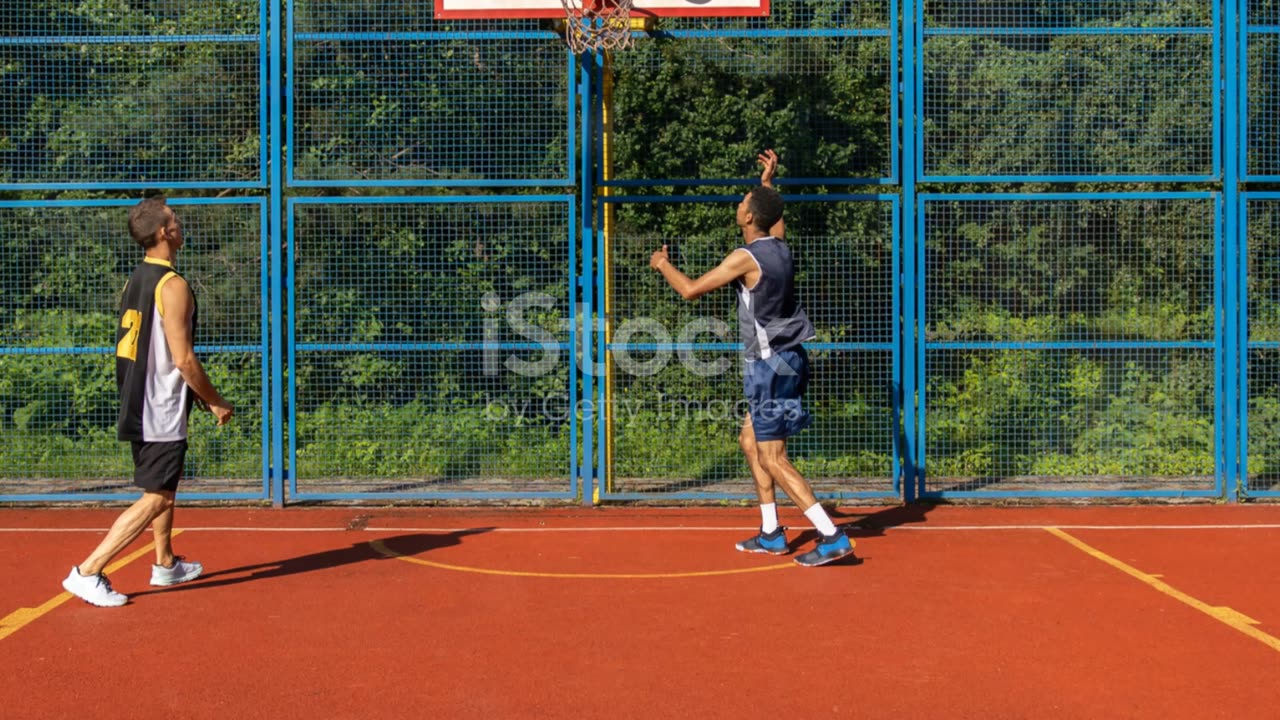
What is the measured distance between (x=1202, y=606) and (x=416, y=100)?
7.00 metres

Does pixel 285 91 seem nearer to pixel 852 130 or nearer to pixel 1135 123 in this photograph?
pixel 852 130

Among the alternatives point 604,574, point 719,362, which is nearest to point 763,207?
point 604,574

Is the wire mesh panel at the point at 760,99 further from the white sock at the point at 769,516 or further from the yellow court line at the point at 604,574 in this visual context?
the yellow court line at the point at 604,574

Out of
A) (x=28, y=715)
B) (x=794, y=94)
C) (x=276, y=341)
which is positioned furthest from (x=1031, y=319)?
(x=28, y=715)

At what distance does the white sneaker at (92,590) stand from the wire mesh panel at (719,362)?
388cm

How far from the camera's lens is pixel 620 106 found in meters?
10.9

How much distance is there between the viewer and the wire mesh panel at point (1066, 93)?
9.90 m

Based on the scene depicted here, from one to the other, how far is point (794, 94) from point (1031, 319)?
2.77m

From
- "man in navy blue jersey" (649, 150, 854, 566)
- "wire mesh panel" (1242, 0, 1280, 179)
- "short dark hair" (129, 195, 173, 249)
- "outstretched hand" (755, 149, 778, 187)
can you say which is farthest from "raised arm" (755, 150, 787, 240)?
"wire mesh panel" (1242, 0, 1280, 179)

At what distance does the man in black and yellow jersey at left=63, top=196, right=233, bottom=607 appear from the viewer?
6160mm

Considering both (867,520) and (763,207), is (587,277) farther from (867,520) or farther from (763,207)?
(867,520)

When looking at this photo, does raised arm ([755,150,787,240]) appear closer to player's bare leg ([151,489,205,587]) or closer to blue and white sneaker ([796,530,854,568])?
blue and white sneaker ([796,530,854,568])

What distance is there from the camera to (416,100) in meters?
10.1

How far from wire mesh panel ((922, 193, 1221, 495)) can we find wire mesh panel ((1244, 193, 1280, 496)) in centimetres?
41
